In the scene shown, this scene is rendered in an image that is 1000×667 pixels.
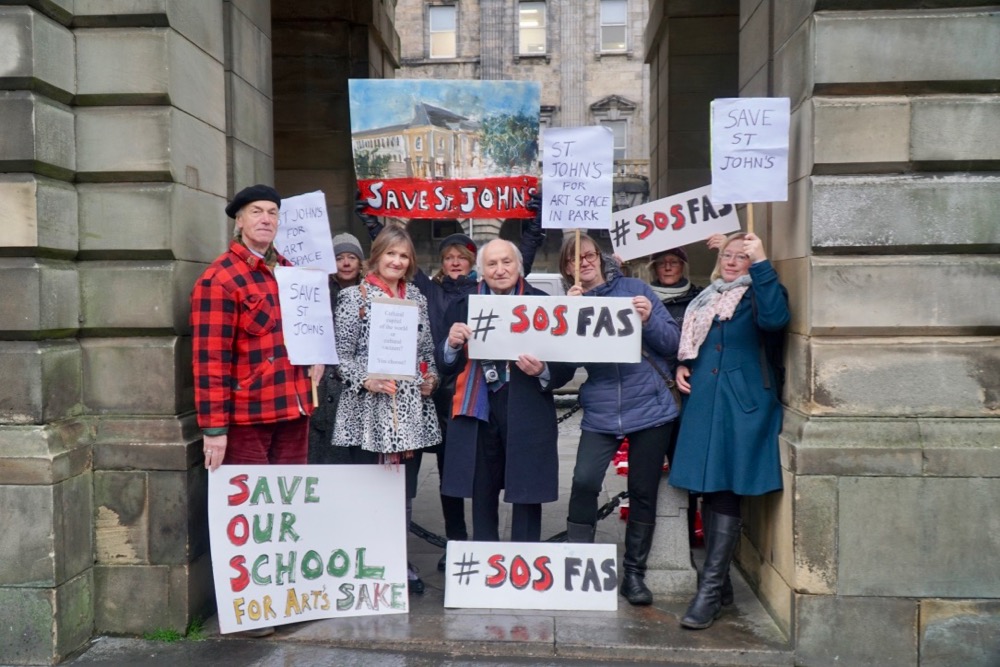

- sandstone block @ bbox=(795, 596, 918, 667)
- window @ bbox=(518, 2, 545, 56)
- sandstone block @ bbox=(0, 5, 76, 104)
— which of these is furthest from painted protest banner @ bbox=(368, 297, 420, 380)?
window @ bbox=(518, 2, 545, 56)

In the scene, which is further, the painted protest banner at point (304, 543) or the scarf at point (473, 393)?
the scarf at point (473, 393)

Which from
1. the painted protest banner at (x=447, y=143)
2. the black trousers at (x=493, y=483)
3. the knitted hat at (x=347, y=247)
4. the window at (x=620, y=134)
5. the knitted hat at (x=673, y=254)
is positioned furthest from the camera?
the window at (x=620, y=134)

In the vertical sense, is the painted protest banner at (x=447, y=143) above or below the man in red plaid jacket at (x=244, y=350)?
above

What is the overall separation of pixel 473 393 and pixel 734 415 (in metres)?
1.40

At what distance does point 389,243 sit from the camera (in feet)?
16.1

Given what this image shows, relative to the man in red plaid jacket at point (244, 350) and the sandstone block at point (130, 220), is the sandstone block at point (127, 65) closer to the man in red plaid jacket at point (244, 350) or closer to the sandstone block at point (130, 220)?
the sandstone block at point (130, 220)

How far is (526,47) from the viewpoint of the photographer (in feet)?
110

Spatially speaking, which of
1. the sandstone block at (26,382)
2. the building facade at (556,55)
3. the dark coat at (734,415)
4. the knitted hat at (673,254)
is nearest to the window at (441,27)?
the building facade at (556,55)

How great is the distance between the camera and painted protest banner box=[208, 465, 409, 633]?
459 cm

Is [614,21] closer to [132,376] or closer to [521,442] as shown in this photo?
[521,442]

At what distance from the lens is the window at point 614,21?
33156mm

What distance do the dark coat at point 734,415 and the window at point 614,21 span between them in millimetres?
30489

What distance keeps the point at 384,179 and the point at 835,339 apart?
113 inches

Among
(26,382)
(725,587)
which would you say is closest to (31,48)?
(26,382)
